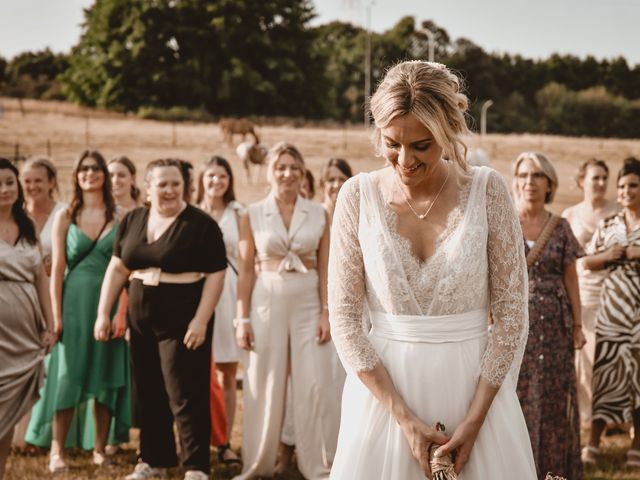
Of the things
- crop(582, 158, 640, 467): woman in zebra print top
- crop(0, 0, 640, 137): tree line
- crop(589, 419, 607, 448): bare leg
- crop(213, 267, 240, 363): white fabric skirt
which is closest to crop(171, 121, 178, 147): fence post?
crop(0, 0, 640, 137): tree line

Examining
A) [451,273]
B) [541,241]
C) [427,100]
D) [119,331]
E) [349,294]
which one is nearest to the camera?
[427,100]

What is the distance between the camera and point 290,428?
19.2ft

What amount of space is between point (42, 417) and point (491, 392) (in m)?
4.65

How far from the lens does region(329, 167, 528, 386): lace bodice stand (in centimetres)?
233

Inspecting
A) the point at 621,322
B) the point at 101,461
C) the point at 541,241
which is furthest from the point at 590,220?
the point at 101,461

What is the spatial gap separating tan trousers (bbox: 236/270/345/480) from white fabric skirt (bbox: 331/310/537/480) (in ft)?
9.68

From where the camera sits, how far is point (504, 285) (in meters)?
2.36

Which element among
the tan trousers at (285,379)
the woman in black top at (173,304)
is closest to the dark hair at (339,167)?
the tan trousers at (285,379)

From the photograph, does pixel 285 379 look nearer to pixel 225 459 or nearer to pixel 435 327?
pixel 225 459

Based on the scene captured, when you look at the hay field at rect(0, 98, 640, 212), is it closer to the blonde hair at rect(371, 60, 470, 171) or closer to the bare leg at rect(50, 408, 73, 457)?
the bare leg at rect(50, 408, 73, 457)

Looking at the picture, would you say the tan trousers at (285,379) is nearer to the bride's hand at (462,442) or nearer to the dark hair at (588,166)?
the dark hair at (588,166)

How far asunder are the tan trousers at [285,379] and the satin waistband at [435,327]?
2970mm

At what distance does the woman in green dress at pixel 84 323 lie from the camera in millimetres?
5707

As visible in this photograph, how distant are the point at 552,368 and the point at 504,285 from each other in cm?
281
